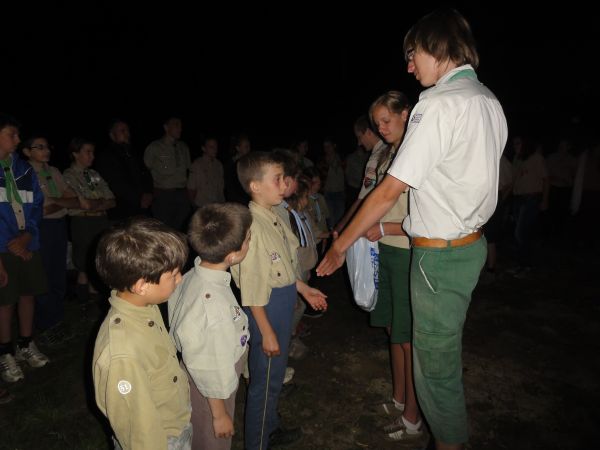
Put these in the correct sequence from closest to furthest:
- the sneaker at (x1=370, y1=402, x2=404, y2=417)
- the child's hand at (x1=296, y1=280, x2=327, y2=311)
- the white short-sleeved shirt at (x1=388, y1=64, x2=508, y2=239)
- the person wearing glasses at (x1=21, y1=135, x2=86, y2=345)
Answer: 1. the white short-sleeved shirt at (x1=388, y1=64, x2=508, y2=239)
2. the child's hand at (x1=296, y1=280, x2=327, y2=311)
3. the sneaker at (x1=370, y1=402, x2=404, y2=417)
4. the person wearing glasses at (x1=21, y1=135, x2=86, y2=345)

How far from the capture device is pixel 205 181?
6945mm

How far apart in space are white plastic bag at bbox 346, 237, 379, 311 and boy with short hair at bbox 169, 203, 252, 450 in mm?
1055

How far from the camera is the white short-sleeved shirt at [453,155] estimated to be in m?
1.81

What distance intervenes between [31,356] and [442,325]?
3.75m

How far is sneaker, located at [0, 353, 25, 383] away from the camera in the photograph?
341 cm

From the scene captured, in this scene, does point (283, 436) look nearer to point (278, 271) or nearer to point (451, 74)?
point (278, 271)

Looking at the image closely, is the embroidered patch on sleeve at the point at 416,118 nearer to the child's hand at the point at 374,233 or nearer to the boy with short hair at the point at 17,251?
the child's hand at the point at 374,233

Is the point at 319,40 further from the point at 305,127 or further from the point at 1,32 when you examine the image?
the point at 1,32

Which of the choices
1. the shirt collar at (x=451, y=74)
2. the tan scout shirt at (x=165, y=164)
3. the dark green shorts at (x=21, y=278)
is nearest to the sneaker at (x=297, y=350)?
the dark green shorts at (x=21, y=278)

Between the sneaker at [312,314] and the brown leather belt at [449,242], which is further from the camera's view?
the sneaker at [312,314]

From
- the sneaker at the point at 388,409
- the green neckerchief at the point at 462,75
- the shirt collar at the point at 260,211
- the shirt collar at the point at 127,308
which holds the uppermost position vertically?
the green neckerchief at the point at 462,75

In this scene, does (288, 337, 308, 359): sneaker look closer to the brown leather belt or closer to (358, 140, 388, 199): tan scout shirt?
(358, 140, 388, 199): tan scout shirt

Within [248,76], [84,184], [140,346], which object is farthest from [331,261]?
[248,76]

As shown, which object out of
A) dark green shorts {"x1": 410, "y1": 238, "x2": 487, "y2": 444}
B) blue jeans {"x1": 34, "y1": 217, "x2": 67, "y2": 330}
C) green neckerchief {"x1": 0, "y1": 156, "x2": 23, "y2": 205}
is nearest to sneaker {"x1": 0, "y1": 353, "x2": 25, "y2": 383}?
blue jeans {"x1": 34, "y1": 217, "x2": 67, "y2": 330}
